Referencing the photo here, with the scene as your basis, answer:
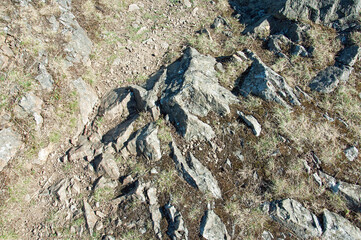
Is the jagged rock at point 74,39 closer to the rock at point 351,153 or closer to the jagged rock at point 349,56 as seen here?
the rock at point 351,153

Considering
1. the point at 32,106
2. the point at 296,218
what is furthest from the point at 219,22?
the point at 296,218

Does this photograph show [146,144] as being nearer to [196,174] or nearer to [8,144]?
[196,174]

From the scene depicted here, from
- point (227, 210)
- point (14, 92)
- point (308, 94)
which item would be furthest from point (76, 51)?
point (308, 94)

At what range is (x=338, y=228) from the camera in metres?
5.16

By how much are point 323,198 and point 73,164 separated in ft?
21.2

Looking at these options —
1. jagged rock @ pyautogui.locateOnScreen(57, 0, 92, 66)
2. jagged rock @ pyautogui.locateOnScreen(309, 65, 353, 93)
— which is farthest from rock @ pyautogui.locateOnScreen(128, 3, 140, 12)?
jagged rock @ pyautogui.locateOnScreen(309, 65, 353, 93)

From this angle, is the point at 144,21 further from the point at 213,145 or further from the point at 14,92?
the point at 213,145

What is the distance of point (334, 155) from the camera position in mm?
6184

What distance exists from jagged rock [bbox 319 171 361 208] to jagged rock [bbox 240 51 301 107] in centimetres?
227

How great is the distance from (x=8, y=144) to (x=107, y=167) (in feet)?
8.56

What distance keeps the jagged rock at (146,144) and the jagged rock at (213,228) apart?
75.8 inches

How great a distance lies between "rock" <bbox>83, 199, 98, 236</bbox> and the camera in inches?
212

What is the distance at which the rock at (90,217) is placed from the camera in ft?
17.7

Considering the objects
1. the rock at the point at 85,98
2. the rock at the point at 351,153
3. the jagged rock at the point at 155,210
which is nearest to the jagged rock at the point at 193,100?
the jagged rock at the point at 155,210
